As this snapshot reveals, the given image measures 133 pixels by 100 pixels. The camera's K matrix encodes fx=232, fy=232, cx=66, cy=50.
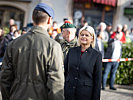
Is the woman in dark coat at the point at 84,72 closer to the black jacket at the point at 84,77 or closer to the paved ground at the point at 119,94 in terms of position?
the black jacket at the point at 84,77

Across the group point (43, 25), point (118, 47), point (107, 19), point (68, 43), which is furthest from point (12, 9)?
point (43, 25)

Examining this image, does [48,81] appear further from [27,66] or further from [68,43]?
[68,43]

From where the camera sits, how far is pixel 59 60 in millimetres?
2512

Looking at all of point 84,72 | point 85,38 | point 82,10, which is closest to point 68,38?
point 85,38

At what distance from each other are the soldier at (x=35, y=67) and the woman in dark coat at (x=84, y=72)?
3.60ft

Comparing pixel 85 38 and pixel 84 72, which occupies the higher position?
pixel 85 38

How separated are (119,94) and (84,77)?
4510 millimetres

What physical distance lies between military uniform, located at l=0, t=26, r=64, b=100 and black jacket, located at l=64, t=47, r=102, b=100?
110cm

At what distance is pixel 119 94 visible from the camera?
7.68m

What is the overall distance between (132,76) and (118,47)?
1.62 metres

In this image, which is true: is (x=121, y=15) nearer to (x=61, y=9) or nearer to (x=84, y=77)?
(x=61, y=9)

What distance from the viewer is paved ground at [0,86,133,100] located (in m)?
7.17

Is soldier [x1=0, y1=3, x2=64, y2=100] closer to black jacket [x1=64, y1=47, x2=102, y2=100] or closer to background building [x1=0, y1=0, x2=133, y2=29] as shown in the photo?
black jacket [x1=64, y1=47, x2=102, y2=100]

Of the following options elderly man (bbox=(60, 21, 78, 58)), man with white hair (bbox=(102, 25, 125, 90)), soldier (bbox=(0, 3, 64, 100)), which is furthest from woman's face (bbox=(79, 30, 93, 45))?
man with white hair (bbox=(102, 25, 125, 90))
